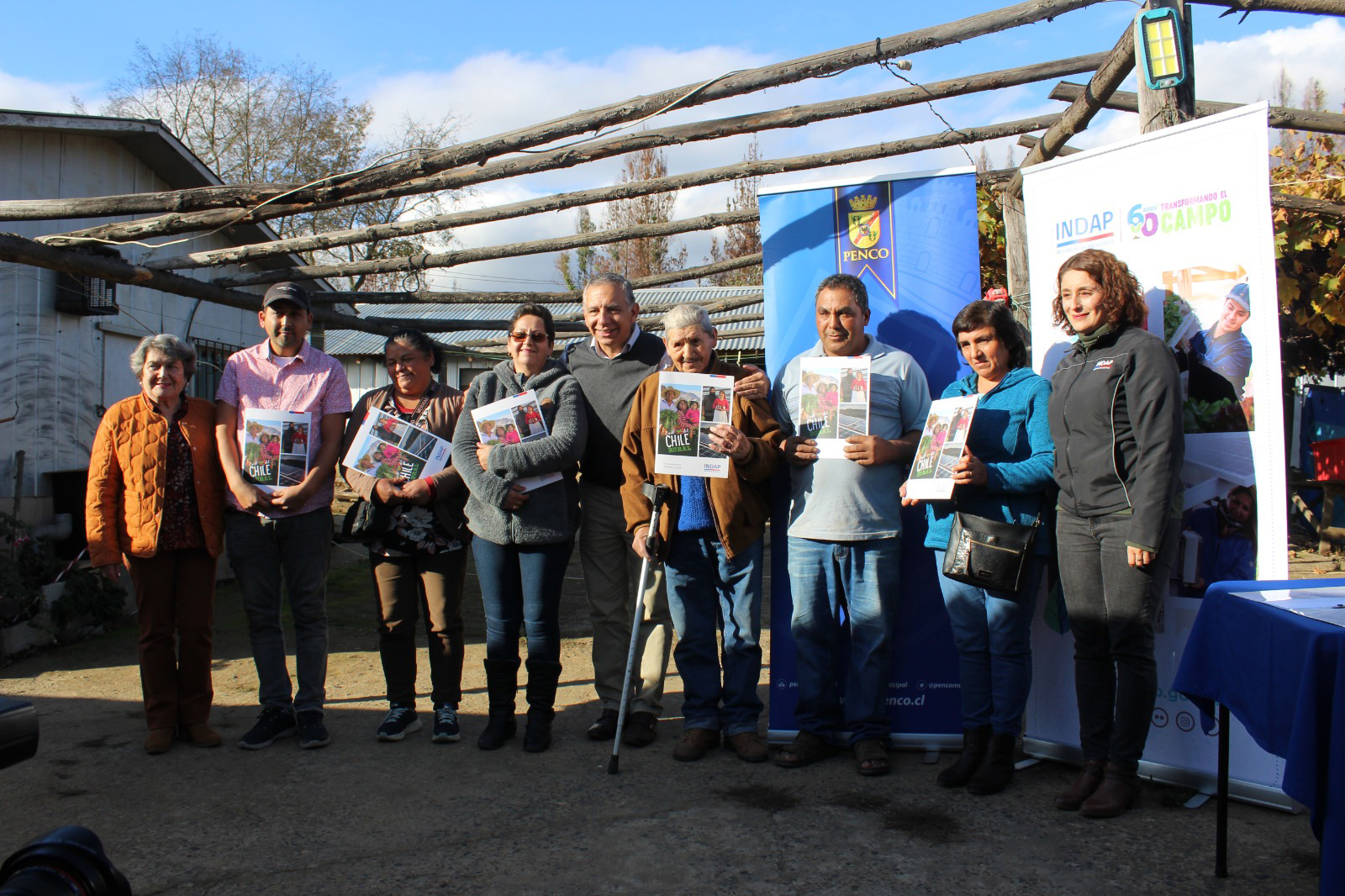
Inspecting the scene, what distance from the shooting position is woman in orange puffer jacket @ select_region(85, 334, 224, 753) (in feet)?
15.2

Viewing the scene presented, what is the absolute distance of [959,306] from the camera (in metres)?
4.72

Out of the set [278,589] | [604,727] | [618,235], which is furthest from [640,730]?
[618,235]

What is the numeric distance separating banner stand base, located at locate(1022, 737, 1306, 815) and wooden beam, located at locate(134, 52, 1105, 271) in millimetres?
3425

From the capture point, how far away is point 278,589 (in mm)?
4852

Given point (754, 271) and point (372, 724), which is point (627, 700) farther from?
point (754, 271)

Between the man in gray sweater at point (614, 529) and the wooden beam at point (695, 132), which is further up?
the wooden beam at point (695, 132)

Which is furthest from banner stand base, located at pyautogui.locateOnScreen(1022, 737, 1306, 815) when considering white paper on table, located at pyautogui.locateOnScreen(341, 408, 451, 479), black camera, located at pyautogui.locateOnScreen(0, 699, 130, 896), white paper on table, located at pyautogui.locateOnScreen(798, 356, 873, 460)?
black camera, located at pyautogui.locateOnScreen(0, 699, 130, 896)

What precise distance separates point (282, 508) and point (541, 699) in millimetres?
1558

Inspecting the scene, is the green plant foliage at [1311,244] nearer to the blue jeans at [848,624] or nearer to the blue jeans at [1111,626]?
the blue jeans at [1111,626]

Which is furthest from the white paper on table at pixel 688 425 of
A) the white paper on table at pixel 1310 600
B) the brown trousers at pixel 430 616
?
the white paper on table at pixel 1310 600

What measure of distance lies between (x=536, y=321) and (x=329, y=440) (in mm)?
1209

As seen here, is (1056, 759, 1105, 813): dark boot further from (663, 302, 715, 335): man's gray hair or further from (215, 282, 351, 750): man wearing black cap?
(215, 282, 351, 750): man wearing black cap

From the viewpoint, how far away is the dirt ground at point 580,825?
3.22 meters

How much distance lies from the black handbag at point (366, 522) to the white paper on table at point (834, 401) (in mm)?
2070
